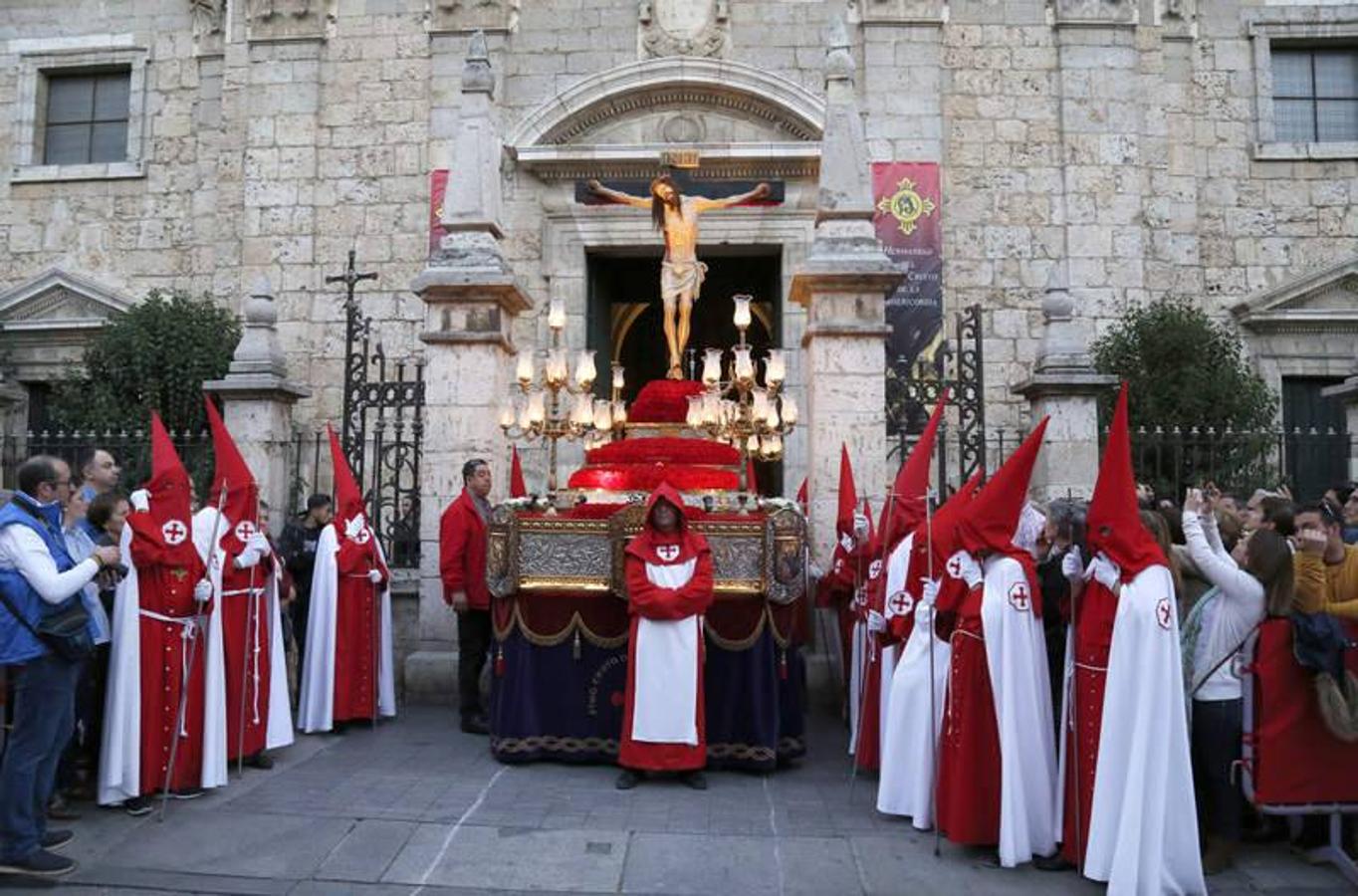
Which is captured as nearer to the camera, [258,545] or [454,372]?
[258,545]

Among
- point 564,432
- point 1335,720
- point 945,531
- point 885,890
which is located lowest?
point 885,890

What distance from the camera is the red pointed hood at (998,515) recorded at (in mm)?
5194

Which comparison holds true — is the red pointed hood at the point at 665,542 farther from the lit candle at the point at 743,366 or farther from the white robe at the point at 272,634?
the white robe at the point at 272,634

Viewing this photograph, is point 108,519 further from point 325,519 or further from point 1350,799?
point 1350,799

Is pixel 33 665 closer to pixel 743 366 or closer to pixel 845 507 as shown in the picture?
pixel 743 366

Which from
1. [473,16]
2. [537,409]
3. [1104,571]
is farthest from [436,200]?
[1104,571]

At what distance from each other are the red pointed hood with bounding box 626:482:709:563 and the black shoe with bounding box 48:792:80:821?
132 inches

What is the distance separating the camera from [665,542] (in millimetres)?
6348

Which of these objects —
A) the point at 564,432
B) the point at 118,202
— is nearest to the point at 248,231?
the point at 118,202

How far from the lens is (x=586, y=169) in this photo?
1347 cm

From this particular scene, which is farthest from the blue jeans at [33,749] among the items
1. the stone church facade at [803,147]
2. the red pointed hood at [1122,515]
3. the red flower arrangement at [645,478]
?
the stone church facade at [803,147]

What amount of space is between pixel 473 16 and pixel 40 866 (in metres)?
11.8

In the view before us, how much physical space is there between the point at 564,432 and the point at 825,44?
330 inches

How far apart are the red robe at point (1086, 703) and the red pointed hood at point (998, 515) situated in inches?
17.0
